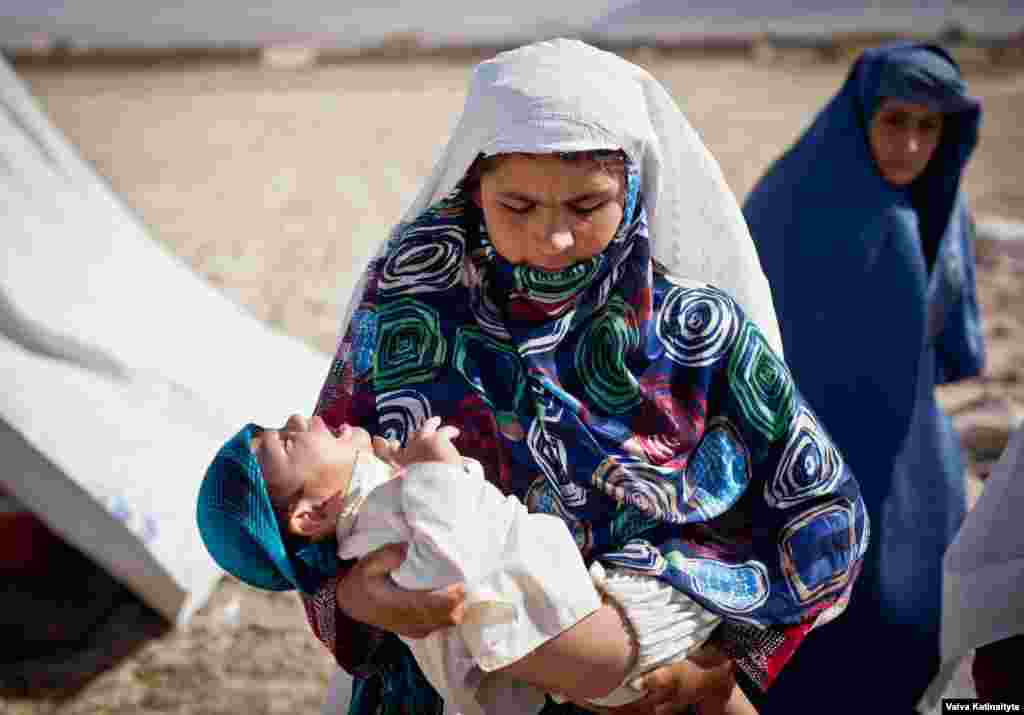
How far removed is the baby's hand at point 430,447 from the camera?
1.40 meters

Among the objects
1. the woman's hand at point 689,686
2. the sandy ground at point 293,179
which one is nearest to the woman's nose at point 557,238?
the woman's hand at point 689,686

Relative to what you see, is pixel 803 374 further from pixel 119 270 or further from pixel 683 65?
pixel 683 65

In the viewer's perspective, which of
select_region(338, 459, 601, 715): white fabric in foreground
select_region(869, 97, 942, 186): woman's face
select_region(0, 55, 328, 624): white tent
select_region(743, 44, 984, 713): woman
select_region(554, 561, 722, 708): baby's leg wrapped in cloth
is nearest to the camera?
select_region(338, 459, 601, 715): white fabric in foreground

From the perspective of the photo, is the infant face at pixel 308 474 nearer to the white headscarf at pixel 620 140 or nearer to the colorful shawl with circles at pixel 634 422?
the colorful shawl with circles at pixel 634 422

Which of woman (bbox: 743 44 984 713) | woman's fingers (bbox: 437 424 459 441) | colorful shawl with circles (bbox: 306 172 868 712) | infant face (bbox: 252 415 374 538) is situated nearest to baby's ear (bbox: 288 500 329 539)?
infant face (bbox: 252 415 374 538)

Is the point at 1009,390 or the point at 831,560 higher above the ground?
the point at 831,560

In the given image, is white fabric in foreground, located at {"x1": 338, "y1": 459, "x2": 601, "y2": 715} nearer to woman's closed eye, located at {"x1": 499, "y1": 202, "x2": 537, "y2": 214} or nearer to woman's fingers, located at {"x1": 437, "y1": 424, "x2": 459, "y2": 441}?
woman's fingers, located at {"x1": 437, "y1": 424, "x2": 459, "y2": 441}

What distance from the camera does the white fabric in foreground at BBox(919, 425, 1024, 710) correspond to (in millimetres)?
1861

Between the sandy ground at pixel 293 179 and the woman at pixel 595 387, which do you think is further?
the sandy ground at pixel 293 179

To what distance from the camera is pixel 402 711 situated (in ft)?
5.41

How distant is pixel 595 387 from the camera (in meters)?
1.56

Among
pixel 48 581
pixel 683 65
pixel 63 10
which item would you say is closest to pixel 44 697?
pixel 48 581

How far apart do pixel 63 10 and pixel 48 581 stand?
92.2m

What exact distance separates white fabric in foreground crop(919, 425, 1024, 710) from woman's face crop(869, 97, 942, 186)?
1169 mm
